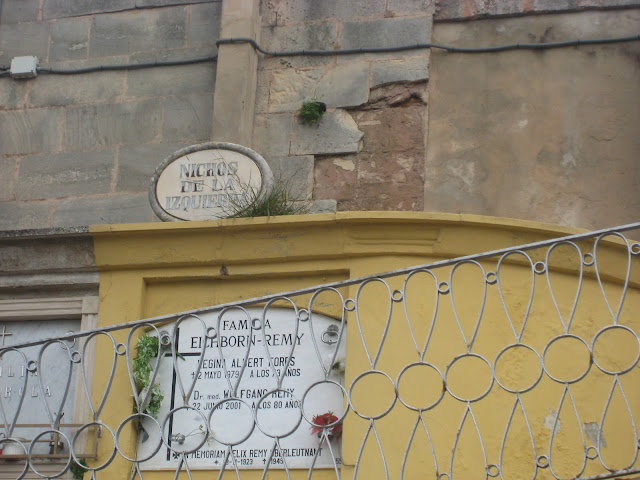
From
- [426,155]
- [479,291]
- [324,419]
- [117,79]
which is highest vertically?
[117,79]

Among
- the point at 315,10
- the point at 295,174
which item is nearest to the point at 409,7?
the point at 315,10

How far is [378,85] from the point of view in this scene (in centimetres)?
903

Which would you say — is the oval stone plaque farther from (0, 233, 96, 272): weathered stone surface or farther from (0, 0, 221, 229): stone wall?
(0, 0, 221, 229): stone wall

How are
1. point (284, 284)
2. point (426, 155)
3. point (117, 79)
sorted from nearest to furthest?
point (284, 284) → point (426, 155) → point (117, 79)

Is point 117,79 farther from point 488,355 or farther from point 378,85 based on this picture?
point 488,355

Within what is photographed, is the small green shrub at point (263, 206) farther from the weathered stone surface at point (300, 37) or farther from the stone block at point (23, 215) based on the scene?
the stone block at point (23, 215)

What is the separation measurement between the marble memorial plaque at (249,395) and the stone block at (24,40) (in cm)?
385

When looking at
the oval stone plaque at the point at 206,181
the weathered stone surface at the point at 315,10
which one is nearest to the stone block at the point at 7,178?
the oval stone plaque at the point at 206,181

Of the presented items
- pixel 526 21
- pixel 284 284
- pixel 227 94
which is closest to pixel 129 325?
pixel 284 284

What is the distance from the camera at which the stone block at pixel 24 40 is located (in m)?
9.84

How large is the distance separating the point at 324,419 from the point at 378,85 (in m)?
3.34

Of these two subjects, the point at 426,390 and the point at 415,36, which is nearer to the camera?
the point at 426,390

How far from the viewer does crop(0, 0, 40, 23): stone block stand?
998 cm

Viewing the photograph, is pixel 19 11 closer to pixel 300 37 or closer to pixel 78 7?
pixel 78 7
